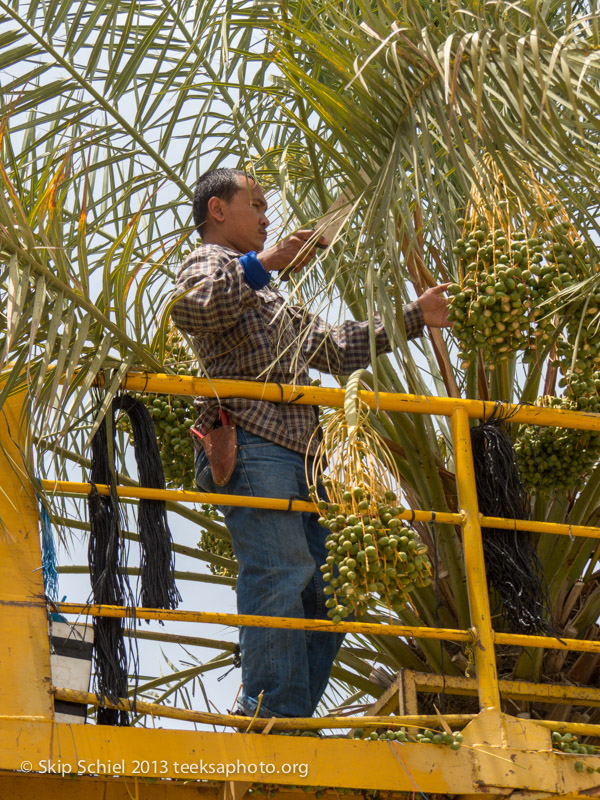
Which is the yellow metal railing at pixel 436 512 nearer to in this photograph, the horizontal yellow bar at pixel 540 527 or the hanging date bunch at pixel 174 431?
the horizontal yellow bar at pixel 540 527

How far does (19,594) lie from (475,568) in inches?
42.6

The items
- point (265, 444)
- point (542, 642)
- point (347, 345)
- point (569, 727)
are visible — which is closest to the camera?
point (569, 727)

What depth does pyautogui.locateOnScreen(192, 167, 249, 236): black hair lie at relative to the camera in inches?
127

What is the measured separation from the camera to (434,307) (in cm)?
313

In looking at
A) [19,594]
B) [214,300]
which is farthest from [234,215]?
[19,594]

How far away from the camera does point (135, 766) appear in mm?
2121

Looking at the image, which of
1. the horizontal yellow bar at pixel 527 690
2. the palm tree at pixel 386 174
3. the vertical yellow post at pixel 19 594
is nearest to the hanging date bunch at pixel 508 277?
the palm tree at pixel 386 174

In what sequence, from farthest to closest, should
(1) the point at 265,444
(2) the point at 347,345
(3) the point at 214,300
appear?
(2) the point at 347,345, (1) the point at 265,444, (3) the point at 214,300

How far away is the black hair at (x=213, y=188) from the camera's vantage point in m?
3.22

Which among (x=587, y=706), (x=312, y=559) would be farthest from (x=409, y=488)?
(x=312, y=559)

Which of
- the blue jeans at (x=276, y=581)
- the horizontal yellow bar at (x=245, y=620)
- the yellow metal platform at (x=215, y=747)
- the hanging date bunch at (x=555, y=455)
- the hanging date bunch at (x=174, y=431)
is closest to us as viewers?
the yellow metal platform at (x=215, y=747)

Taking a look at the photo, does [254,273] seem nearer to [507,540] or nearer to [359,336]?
[359,336]

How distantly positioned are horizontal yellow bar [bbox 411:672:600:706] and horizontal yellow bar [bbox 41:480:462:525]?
73cm

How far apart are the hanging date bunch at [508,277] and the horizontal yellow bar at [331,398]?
0.53 ft
